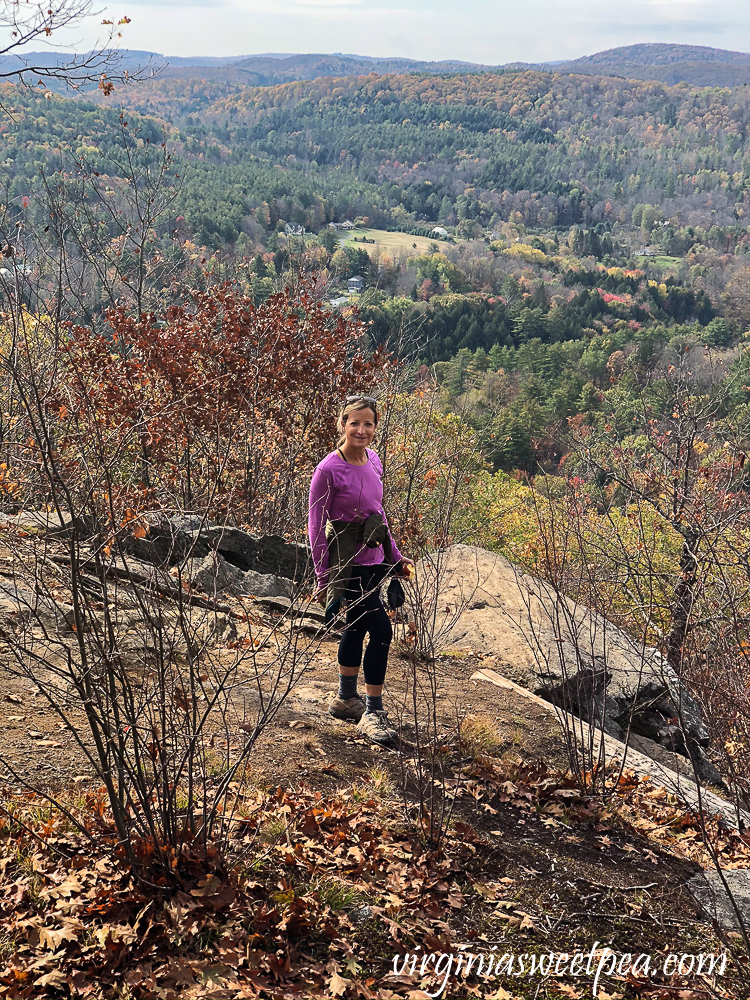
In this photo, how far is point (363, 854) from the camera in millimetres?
3148

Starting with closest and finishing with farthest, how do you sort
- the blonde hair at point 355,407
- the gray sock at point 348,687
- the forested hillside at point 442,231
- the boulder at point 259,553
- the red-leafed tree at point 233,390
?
1. the blonde hair at point 355,407
2. the gray sock at point 348,687
3. the boulder at point 259,553
4. the red-leafed tree at point 233,390
5. the forested hillside at point 442,231

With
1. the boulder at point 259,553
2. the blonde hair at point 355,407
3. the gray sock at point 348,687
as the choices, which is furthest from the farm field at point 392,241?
the gray sock at point 348,687

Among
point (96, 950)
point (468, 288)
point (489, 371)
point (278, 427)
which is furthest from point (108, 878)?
point (468, 288)

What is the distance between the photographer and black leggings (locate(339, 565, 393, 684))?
409 cm

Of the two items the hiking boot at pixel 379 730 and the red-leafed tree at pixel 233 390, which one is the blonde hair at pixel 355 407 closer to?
the hiking boot at pixel 379 730

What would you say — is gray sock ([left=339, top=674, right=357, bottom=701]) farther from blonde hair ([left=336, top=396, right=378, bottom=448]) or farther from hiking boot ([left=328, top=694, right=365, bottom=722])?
blonde hair ([left=336, top=396, right=378, bottom=448])

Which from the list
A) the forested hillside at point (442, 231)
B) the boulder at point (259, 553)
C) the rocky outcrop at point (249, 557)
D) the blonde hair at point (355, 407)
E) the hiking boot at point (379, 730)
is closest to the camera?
the blonde hair at point (355, 407)

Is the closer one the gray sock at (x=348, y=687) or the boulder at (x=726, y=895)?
the boulder at (x=726, y=895)

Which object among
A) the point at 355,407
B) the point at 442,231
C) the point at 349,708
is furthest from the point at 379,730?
the point at 442,231

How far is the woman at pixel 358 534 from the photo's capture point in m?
4.04

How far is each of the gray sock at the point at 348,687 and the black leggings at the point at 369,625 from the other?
236 millimetres

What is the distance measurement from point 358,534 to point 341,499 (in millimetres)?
223

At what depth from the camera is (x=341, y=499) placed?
162 inches

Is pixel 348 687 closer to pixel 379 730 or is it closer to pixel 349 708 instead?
pixel 349 708
